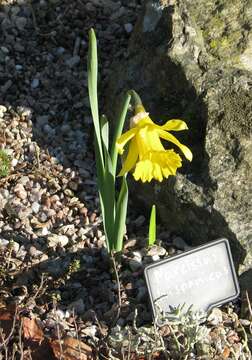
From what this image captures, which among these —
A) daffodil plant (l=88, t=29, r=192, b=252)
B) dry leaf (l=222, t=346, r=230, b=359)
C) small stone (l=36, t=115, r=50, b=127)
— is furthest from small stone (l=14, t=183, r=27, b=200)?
dry leaf (l=222, t=346, r=230, b=359)

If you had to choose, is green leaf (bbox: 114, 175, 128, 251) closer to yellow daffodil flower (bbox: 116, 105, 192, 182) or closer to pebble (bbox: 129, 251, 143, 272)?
pebble (bbox: 129, 251, 143, 272)

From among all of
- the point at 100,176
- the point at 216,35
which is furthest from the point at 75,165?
the point at 216,35

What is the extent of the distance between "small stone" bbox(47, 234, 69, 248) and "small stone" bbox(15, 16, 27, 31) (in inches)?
50.1

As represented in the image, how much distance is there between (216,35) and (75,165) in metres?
0.79

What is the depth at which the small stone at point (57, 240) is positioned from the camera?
116 inches

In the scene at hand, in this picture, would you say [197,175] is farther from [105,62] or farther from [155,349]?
[105,62]

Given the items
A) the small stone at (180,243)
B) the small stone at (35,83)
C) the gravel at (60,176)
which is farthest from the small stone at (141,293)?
the small stone at (35,83)

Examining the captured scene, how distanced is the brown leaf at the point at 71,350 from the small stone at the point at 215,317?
17.5 inches

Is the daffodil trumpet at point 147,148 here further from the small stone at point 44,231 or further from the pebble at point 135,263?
the small stone at point 44,231

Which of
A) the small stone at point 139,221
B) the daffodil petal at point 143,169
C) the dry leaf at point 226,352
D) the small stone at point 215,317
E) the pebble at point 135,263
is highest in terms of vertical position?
the daffodil petal at point 143,169

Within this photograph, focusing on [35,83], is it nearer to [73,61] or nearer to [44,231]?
[73,61]

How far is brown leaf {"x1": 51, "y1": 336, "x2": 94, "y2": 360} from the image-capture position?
8.38 ft

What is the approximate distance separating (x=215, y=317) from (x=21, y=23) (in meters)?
1.80

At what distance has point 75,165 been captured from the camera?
3.27 metres
